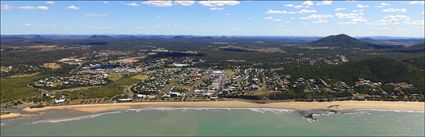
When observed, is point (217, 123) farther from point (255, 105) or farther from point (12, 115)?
point (12, 115)

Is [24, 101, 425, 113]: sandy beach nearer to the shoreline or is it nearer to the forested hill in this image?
the shoreline

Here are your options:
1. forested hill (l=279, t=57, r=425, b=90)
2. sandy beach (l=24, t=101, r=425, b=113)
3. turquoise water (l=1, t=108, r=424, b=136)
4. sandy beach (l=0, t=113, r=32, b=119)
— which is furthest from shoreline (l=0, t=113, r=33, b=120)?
forested hill (l=279, t=57, r=425, b=90)

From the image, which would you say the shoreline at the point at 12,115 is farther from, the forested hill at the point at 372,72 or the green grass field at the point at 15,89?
the forested hill at the point at 372,72

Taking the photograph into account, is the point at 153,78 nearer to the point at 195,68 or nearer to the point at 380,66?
the point at 195,68

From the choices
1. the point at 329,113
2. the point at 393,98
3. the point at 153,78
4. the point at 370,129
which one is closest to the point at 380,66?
the point at 393,98

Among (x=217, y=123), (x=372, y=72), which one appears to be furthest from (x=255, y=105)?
(x=372, y=72)
